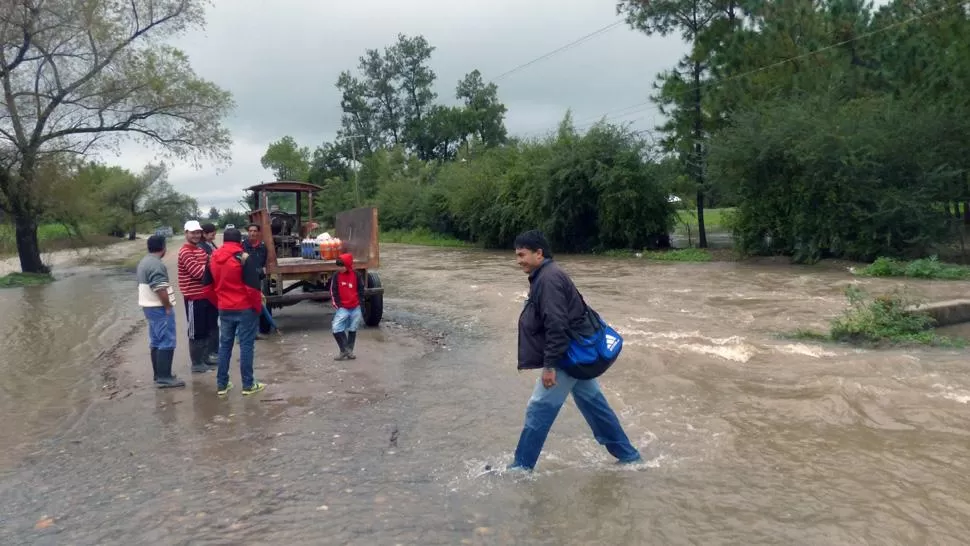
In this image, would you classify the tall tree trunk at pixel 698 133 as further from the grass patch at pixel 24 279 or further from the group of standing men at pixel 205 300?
the grass patch at pixel 24 279

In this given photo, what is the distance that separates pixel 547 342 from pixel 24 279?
82.0ft

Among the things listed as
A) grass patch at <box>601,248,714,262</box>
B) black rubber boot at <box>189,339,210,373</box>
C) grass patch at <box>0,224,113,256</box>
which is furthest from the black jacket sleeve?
grass patch at <box>0,224,113,256</box>

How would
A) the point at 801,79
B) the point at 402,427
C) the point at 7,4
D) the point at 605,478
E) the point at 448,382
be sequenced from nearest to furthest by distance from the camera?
the point at 605,478
the point at 402,427
the point at 448,382
the point at 7,4
the point at 801,79

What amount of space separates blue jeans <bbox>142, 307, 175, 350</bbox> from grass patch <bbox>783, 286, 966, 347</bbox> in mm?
7794

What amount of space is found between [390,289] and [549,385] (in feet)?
48.7

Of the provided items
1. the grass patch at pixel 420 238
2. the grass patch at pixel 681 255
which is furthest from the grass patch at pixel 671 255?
the grass patch at pixel 420 238

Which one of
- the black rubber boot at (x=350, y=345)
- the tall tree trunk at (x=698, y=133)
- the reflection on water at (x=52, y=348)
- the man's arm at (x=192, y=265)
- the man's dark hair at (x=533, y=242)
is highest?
the tall tree trunk at (x=698, y=133)

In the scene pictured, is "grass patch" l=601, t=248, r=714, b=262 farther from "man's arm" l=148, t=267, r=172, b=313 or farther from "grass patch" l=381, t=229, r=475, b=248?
"man's arm" l=148, t=267, r=172, b=313

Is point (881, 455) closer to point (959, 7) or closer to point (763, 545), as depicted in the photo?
point (763, 545)

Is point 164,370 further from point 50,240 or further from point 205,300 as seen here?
point 50,240

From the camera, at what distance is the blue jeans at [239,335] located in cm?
764

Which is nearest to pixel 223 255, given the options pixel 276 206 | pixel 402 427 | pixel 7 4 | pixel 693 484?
pixel 402 427

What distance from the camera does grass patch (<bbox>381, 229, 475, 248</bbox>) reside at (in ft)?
147

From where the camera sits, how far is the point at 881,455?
5656 mm
